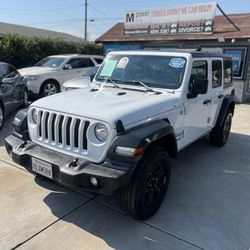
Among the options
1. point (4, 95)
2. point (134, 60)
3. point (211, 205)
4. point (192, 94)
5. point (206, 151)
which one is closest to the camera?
point (211, 205)

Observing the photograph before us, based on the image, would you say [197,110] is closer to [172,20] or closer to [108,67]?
[108,67]

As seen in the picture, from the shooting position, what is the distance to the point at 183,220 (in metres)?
3.32

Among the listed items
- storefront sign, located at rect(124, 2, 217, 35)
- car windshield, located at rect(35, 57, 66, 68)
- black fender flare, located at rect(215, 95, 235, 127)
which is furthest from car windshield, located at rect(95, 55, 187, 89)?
storefront sign, located at rect(124, 2, 217, 35)

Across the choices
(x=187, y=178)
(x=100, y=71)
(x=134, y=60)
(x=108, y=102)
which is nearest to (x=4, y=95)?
(x=100, y=71)

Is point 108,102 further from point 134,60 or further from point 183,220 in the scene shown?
point 183,220

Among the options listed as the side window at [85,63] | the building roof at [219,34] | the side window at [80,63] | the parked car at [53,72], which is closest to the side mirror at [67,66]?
the parked car at [53,72]

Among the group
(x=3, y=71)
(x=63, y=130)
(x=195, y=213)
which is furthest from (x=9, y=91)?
(x=195, y=213)

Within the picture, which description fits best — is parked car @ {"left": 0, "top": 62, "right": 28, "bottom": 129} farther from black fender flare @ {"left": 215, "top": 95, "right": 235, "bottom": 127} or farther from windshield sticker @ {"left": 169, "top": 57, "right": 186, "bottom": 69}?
black fender flare @ {"left": 215, "top": 95, "right": 235, "bottom": 127}

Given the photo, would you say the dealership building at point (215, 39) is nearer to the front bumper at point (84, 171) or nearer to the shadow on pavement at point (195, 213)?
the shadow on pavement at point (195, 213)

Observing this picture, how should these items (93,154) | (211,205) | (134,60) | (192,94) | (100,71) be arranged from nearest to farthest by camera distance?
(93,154) < (211,205) < (192,94) < (134,60) < (100,71)

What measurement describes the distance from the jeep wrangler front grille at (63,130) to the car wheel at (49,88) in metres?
6.92

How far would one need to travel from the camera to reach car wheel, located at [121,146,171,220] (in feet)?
9.57

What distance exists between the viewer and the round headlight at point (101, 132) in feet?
9.48

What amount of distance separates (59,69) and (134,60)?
663 cm
